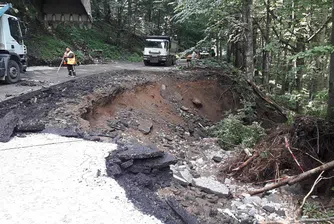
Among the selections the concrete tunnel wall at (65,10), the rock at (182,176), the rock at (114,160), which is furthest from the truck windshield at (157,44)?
the rock at (114,160)

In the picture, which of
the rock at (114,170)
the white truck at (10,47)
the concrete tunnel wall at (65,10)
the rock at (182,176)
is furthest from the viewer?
the concrete tunnel wall at (65,10)

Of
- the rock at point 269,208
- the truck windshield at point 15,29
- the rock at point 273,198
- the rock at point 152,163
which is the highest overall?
the truck windshield at point 15,29

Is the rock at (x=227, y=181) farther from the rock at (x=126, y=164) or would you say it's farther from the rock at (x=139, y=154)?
the rock at (x=126, y=164)

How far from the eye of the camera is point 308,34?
1703 centimetres

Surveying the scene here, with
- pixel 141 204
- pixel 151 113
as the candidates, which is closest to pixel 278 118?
pixel 151 113

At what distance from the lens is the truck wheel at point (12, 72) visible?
14005 millimetres

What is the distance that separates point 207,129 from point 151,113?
261 cm

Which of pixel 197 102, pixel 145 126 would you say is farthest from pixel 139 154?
pixel 197 102

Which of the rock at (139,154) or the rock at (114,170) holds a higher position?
the rock at (139,154)

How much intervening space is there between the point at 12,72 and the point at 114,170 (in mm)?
10660

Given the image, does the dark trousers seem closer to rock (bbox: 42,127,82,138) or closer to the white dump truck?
the white dump truck

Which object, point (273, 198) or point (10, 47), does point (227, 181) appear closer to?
point (273, 198)

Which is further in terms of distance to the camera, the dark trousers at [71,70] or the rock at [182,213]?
the dark trousers at [71,70]

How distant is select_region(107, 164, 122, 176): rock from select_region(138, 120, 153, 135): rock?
504cm
